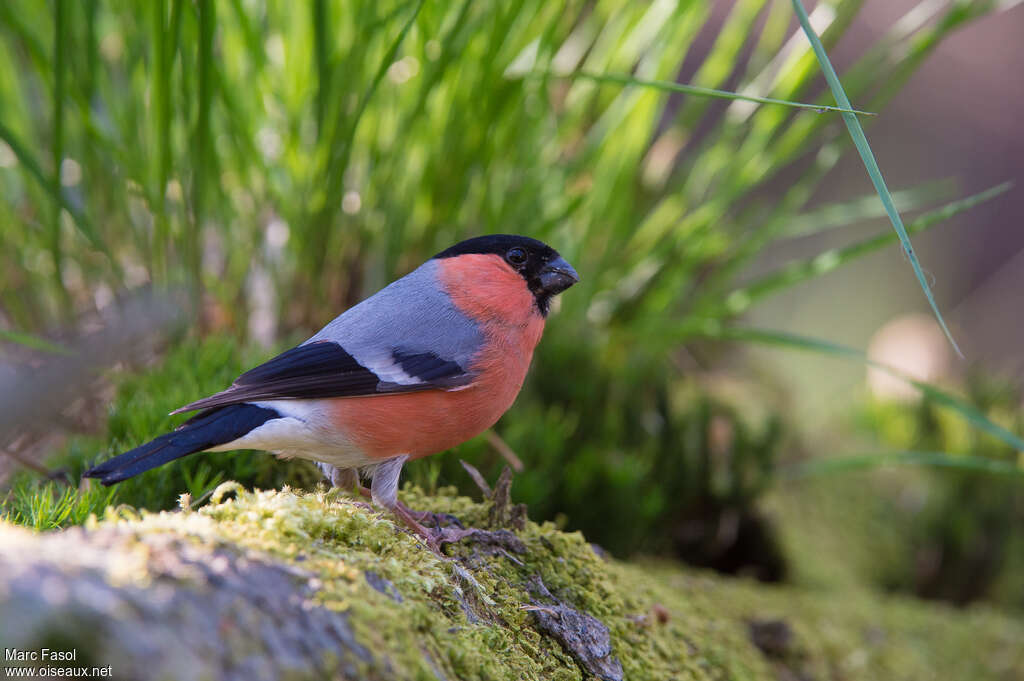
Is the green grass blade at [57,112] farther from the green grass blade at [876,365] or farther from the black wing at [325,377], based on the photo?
the green grass blade at [876,365]

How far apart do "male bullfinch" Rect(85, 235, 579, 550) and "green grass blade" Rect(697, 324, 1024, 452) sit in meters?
0.89

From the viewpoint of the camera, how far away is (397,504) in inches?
77.6

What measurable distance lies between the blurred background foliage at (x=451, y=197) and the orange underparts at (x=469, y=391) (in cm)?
45

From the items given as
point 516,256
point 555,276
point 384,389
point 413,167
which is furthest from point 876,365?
point 413,167

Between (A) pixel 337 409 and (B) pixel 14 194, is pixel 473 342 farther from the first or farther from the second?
(B) pixel 14 194

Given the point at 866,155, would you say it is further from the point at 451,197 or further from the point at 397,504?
the point at 451,197

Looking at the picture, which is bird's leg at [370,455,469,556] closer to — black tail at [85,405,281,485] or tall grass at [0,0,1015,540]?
black tail at [85,405,281,485]

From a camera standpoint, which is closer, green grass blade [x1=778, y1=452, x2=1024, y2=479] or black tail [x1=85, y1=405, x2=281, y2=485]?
black tail [x1=85, y1=405, x2=281, y2=485]

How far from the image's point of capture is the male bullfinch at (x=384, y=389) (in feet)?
6.15

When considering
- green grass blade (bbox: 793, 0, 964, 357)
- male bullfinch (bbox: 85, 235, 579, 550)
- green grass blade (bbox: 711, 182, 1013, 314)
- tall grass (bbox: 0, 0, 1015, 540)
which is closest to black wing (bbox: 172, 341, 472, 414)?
male bullfinch (bbox: 85, 235, 579, 550)

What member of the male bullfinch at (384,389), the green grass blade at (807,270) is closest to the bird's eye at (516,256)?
the male bullfinch at (384,389)

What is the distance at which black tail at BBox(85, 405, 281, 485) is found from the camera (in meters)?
1.62

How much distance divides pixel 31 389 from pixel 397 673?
0.71 metres

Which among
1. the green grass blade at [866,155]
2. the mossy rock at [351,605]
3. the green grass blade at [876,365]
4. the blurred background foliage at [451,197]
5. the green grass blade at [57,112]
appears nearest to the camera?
the mossy rock at [351,605]
